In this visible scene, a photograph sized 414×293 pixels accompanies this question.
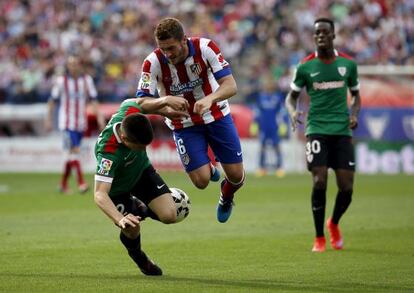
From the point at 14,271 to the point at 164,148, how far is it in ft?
58.8

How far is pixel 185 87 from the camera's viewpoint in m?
10.6

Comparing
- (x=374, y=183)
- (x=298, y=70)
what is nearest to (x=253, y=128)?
(x=374, y=183)

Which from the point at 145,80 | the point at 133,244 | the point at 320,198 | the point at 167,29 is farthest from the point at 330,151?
the point at 133,244

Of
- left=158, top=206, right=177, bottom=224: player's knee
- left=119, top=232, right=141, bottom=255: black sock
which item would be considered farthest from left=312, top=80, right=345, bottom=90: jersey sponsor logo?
left=119, top=232, right=141, bottom=255: black sock

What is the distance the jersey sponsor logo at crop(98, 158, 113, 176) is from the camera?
8.96 m

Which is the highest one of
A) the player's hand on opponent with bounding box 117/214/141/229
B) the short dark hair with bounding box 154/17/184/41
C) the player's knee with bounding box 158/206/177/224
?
the short dark hair with bounding box 154/17/184/41

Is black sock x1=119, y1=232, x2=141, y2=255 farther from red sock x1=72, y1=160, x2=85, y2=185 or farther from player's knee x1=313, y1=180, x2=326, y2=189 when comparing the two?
red sock x1=72, y1=160, x2=85, y2=185

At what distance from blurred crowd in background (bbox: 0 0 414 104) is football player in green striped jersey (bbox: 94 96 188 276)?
1930cm

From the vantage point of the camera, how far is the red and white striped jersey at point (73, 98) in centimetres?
2075

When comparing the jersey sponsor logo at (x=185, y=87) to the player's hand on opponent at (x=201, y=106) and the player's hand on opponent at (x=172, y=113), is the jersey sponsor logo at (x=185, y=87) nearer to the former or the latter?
the player's hand on opponent at (x=172, y=113)

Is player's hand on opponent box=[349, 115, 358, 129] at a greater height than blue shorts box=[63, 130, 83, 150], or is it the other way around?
player's hand on opponent box=[349, 115, 358, 129]

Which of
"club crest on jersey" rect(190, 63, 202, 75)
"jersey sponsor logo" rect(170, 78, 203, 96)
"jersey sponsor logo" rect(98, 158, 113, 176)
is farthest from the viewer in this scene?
"jersey sponsor logo" rect(170, 78, 203, 96)

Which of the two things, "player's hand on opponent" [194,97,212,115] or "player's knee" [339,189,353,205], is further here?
"player's knee" [339,189,353,205]

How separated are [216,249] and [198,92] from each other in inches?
83.1
